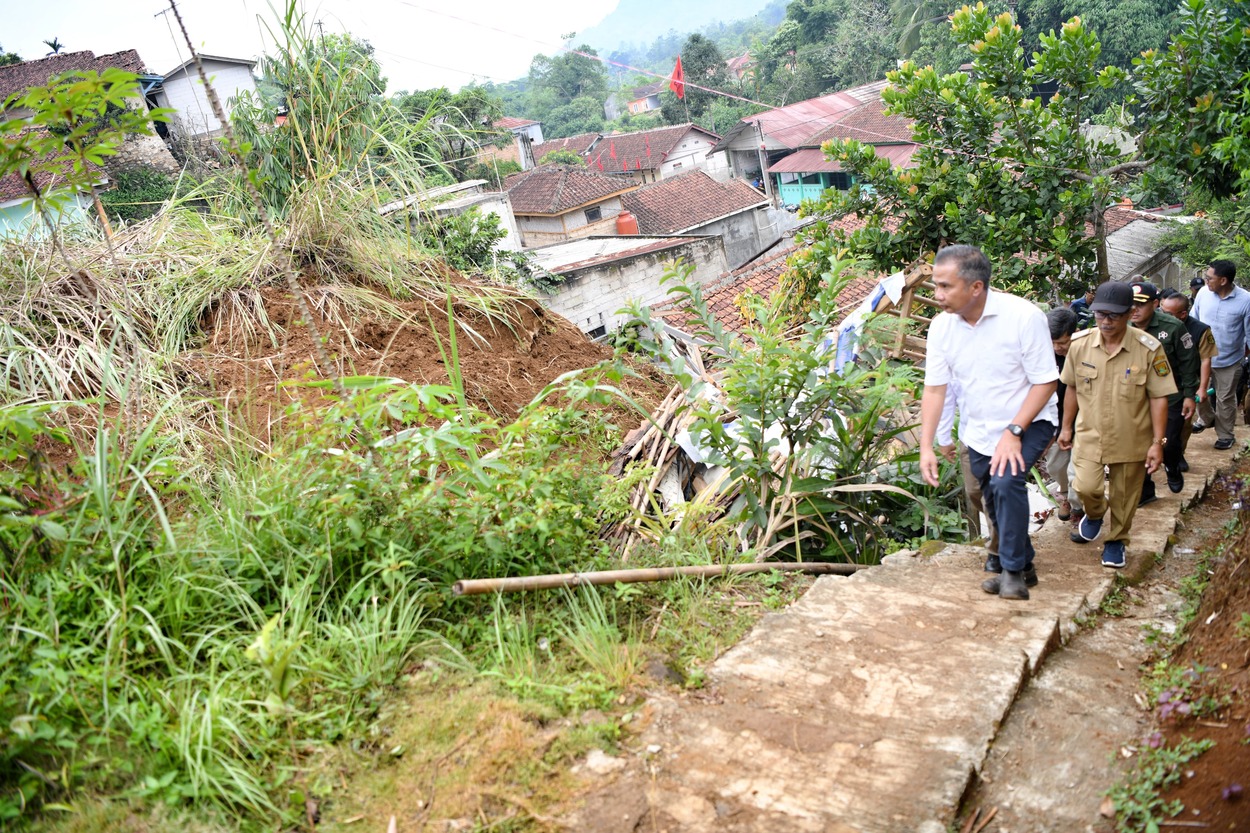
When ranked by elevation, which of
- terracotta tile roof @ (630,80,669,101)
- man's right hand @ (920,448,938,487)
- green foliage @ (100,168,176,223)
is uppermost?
terracotta tile roof @ (630,80,669,101)

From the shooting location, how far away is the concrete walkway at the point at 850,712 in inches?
88.4

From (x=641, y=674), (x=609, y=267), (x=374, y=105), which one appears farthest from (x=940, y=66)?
(x=641, y=674)

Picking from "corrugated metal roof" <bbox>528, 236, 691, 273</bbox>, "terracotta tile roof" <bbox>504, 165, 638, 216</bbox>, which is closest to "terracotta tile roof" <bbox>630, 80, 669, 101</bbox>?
"terracotta tile roof" <bbox>504, 165, 638, 216</bbox>

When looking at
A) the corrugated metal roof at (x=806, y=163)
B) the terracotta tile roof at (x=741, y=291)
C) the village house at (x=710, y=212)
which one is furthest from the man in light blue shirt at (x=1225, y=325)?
the corrugated metal roof at (x=806, y=163)

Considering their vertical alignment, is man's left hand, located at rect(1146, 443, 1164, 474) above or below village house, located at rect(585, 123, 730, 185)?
below

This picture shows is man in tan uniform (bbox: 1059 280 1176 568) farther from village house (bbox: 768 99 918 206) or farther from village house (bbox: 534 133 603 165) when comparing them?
village house (bbox: 534 133 603 165)

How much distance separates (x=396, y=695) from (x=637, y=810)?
92 centimetres

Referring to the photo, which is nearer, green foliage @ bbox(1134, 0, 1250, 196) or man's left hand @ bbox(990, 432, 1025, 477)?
man's left hand @ bbox(990, 432, 1025, 477)

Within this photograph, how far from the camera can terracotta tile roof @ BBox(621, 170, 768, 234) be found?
30281mm

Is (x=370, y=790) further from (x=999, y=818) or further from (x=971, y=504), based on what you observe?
(x=971, y=504)

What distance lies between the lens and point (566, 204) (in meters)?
30.0

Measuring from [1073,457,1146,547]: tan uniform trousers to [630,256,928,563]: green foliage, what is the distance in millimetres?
852

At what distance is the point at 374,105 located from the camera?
5.96 metres

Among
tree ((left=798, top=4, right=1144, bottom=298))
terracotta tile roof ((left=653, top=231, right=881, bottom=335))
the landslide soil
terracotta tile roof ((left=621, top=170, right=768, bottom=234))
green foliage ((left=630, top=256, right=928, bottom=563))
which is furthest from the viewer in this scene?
terracotta tile roof ((left=621, top=170, right=768, bottom=234))
